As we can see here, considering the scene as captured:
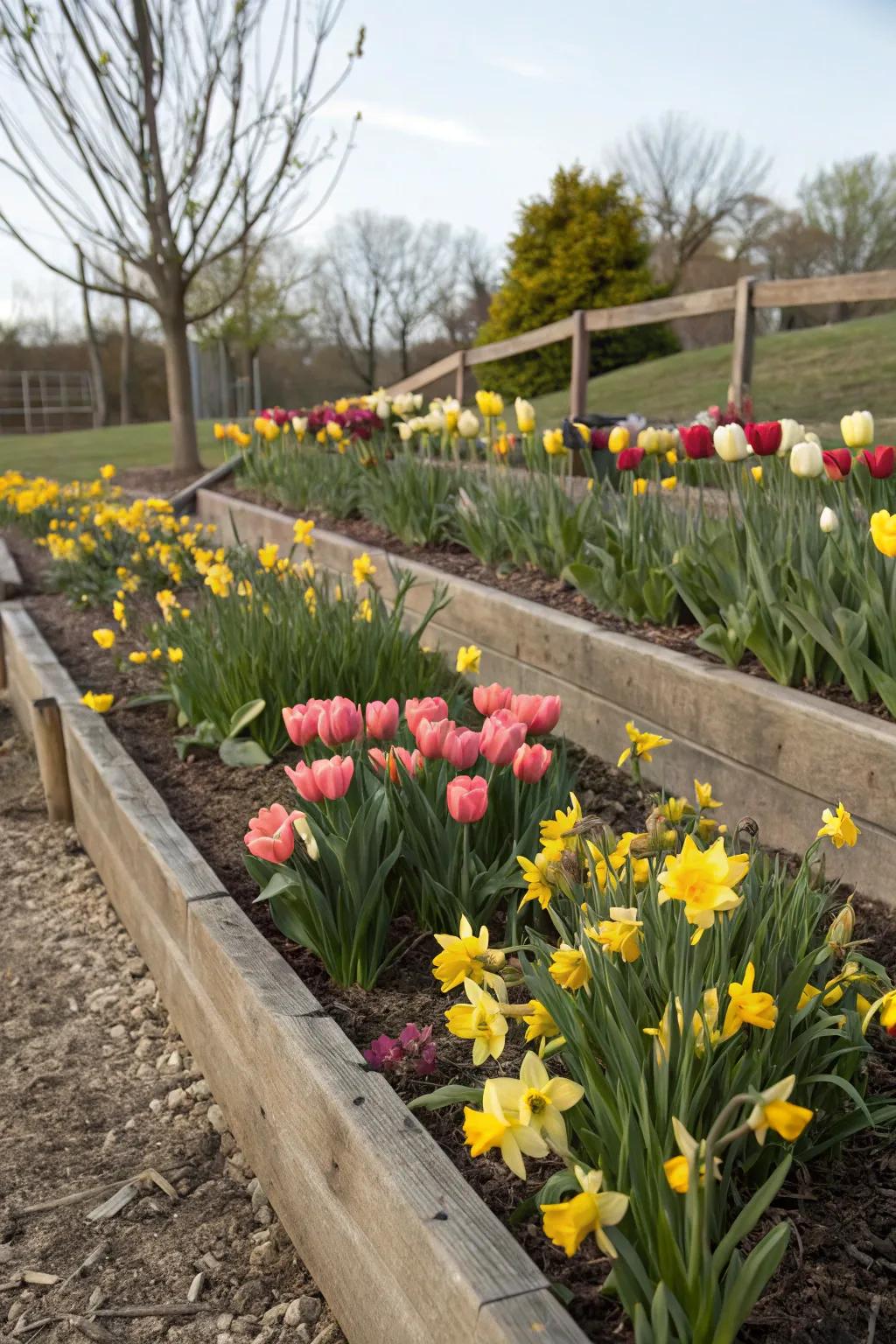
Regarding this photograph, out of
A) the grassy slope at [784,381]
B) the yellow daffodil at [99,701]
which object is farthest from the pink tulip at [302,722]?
the grassy slope at [784,381]

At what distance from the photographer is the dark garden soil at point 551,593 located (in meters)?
2.55

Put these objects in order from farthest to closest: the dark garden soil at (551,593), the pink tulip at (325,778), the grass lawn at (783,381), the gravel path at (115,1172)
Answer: the grass lawn at (783,381) → the dark garden soil at (551,593) → the pink tulip at (325,778) → the gravel path at (115,1172)

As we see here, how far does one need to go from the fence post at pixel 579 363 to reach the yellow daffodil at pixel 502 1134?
6.25 m

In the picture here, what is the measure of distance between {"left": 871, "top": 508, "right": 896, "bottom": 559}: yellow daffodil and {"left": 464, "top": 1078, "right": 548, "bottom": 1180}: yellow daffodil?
1278mm

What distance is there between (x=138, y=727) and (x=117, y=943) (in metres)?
0.83

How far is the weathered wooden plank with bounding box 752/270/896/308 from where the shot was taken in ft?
17.2

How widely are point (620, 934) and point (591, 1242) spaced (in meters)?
0.38

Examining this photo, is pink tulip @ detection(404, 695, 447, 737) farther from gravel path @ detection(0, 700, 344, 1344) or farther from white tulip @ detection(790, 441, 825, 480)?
white tulip @ detection(790, 441, 825, 480)

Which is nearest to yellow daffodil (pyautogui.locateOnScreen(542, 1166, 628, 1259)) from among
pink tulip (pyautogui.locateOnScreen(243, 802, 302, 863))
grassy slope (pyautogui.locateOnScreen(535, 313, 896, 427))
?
pink tulip (pyautogui.locateOnScreen(243, 802, 302, 863))

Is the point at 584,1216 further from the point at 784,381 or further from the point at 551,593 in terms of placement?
the point at 784,381

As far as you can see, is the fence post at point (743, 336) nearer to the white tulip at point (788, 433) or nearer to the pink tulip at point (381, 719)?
the white tulip at point (788, 433)

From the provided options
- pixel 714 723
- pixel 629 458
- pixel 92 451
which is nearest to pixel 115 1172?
pixel 714 723

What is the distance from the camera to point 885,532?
6.63 ft

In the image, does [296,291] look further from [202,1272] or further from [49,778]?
[202,1272]
